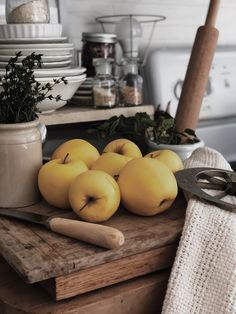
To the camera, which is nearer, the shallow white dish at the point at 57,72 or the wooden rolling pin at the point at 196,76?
the shallow white dish at the point at 57,72

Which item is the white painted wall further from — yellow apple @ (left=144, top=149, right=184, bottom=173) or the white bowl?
yellow apple @ (left=144, top=149, right=184, bottom=173)

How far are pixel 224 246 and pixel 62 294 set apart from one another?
19 centimetres

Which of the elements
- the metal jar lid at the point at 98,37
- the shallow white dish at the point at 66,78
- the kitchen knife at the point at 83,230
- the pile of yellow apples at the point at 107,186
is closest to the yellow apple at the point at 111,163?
the pile of yellow apples at the point at 107,186

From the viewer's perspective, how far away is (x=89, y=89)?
97 cm

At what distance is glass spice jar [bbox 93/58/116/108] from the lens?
93 cm

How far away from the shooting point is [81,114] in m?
0.90

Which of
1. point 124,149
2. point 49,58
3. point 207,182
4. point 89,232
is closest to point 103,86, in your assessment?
point 49,58

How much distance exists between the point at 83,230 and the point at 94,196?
0.16 ft

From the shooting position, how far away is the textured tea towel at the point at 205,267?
50cm

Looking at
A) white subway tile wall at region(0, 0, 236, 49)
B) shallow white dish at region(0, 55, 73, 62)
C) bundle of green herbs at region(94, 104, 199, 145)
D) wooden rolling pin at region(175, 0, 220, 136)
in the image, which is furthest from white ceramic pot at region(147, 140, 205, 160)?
white subway tile wall at region(0, 0, 236, 49)

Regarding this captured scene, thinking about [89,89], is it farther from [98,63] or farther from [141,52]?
[141,52]

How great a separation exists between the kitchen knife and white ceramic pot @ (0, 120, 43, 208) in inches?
2.0

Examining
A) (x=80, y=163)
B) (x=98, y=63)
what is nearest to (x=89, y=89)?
(x=98, y=63)

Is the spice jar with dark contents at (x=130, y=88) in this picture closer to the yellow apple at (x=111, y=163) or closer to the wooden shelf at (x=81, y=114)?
the wooden shelf at (x=81, y=114)
